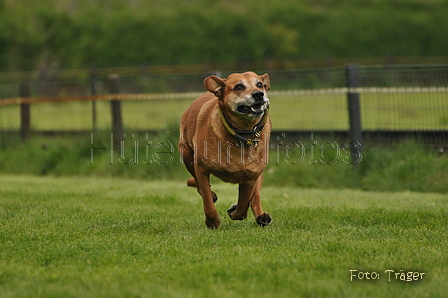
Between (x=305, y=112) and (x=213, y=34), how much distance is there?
25.1 metres

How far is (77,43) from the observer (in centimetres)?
3738

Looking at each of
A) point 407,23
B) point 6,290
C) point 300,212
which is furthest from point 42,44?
point 6,290

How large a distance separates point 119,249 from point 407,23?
34.3 m

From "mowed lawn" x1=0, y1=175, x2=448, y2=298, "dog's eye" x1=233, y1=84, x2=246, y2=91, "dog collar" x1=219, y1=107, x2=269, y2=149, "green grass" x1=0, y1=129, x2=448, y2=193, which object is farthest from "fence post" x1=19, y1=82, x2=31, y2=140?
"dog's eye" x1=233, y1=84, x2=246, y2=91

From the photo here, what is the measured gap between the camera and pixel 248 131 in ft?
20.1

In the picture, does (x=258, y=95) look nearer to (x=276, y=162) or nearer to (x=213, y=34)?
(x=276, y=162)

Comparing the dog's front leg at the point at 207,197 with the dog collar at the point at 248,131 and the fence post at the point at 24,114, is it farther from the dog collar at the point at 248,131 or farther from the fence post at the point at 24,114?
the fence post at the point at 24,114

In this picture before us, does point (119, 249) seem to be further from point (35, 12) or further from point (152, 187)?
point (35, 12)

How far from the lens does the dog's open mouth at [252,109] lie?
589cm

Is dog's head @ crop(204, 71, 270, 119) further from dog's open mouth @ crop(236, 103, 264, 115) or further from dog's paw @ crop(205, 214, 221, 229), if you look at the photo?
dog's paw @ crop(205, 214, 221, 229)

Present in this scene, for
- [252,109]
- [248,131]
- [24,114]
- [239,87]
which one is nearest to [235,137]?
[248,131]

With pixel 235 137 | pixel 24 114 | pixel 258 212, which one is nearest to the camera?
pixel 235 137

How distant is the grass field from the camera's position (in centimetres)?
1100

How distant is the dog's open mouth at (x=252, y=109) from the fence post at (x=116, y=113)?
739cm
